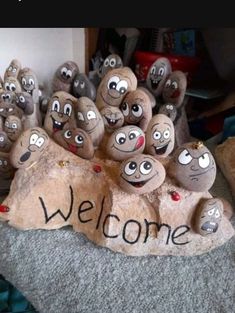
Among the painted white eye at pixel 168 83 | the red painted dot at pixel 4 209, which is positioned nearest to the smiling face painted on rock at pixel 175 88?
the painted white eye at pixel 168 83

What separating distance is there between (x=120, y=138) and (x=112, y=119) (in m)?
0.08

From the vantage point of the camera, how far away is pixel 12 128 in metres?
0.61

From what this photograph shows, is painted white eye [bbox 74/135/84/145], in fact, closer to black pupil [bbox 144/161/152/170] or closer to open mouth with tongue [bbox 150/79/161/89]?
black pupil [bbox 144/161/152/170]

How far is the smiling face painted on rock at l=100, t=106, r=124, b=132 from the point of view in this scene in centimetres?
61

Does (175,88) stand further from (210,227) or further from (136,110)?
(210,227)

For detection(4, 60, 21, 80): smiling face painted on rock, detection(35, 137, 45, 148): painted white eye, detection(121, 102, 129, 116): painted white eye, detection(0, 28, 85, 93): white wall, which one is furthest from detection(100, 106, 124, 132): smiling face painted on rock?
detection(0, 28, 85, 93): white wall

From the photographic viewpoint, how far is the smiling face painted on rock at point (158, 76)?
0.74 meters

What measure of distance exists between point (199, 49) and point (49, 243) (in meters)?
0.70

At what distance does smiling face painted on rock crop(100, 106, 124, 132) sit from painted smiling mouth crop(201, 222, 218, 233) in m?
0.21

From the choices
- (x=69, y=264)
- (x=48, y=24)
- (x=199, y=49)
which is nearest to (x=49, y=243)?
(x=69, y=264)

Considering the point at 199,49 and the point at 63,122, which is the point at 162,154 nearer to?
the point at 63,122

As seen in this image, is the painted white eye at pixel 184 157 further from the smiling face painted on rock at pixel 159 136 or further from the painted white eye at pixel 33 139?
the painted white eye at pixel 33 139

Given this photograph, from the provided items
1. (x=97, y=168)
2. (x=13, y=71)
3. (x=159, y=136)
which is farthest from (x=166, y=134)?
(x=13, y=71)

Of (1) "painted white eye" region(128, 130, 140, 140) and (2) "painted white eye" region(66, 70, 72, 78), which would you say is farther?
(2) "painted white eye" region(66, 70, 72, 78)
